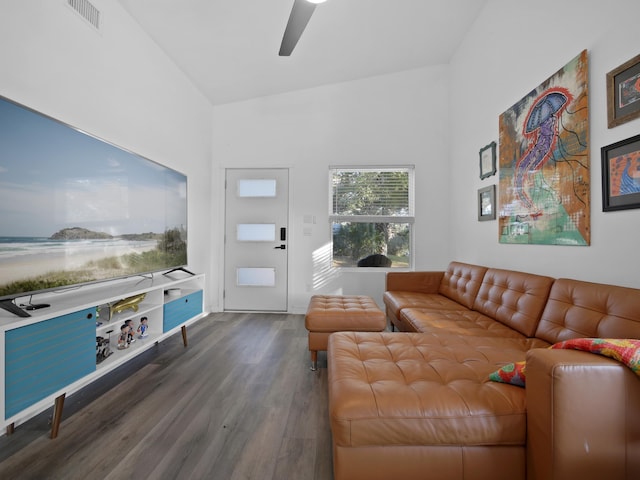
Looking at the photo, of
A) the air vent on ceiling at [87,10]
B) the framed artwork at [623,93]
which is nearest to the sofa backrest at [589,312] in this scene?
the framed artwork at [623,93]

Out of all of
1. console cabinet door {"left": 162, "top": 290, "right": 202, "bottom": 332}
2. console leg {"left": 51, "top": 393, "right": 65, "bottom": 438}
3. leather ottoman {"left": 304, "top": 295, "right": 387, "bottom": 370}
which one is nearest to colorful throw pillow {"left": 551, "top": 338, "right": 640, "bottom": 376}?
leather ottoman {"left": 304, "top": 295, "right": 387, "bottom": 370}

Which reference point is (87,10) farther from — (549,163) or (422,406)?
(549,163)

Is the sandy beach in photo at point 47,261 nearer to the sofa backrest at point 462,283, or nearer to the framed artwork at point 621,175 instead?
the sofa backrest at point 462,283

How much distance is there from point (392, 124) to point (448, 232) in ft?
5.38

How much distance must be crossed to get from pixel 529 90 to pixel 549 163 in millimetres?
688

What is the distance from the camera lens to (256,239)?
3.86m

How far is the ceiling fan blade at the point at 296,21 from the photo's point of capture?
1.60 metres

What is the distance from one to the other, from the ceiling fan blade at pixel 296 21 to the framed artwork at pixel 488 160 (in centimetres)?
205

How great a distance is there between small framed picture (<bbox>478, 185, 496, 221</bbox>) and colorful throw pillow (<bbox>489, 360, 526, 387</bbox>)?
194 cm

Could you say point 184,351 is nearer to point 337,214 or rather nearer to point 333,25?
point 337,214

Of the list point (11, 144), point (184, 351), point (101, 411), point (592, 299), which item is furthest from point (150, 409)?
point (592, 299)

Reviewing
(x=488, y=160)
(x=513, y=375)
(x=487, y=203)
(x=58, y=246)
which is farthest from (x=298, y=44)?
(x=513, y=375)

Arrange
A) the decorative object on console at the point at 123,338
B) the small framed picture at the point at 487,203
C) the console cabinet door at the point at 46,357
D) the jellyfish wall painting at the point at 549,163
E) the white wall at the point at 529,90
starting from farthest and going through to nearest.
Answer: the small framed picture at the point at 487,203, the decorative object on console at the point at 123,338, the jellyfish wall painting at the point at 549,163, the white wall at the point at 529,90, the console cabinet door at the point at 46,357

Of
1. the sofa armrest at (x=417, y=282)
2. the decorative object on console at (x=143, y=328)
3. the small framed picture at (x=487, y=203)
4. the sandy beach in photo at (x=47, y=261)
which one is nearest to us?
the sandy beach in photo at (x=47, y=261)
